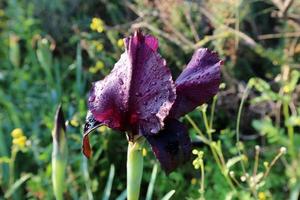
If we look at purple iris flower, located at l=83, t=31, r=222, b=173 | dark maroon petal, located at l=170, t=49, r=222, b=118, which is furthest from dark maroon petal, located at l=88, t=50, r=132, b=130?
dark maroon petal, located at l=170, t=49, r=222, b=118

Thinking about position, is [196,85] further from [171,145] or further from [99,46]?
[99,46]

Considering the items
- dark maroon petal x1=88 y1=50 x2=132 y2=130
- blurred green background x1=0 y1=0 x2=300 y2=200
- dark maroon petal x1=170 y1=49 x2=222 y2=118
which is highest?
dark maroon petal x1=88 y1=50 x2=132 y2=130

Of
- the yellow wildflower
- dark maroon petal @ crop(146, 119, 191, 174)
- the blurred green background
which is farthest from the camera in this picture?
the yellow wildflower

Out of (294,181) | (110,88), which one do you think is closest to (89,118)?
(110,88)

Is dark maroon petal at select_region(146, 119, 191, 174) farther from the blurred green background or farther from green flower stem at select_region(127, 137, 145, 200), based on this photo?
the blurred green background

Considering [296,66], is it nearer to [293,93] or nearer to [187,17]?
[293,93]

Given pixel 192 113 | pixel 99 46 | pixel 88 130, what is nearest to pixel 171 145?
pixel 88 130

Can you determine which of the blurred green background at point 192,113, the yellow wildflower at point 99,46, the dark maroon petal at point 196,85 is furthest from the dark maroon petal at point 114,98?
the yellow wildflower at point 99,46
